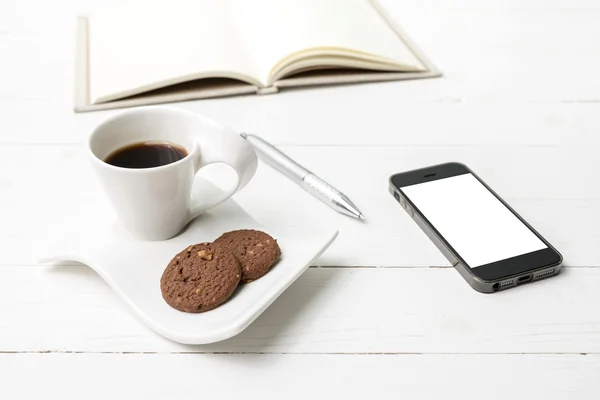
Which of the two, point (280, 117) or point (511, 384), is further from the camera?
point (280, 117)

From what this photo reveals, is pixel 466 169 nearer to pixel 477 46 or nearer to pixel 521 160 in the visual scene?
pixel 521 160

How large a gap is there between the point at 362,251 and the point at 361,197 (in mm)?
102

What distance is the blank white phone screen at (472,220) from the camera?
0.67m

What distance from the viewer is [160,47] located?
1011 millimetres

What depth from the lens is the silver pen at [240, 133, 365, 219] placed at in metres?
0.76

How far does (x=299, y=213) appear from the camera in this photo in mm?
764

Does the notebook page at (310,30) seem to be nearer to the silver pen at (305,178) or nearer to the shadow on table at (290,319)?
the silver pen at (305,178)

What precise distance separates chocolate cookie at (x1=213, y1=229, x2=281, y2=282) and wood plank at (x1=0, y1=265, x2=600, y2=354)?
5 cm

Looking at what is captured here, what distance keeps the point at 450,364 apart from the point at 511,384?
0.05 metres

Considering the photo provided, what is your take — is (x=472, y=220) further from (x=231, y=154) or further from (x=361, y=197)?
(x=231, y=154)

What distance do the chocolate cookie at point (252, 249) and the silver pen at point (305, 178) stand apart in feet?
0.46

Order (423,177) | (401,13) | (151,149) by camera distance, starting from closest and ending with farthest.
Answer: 1. (151,149)
2. (423,177)
3. (401,13)

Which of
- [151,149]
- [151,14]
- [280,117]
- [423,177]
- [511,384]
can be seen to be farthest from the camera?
[151,14]

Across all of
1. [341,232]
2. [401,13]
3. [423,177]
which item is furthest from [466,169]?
[401,13]
